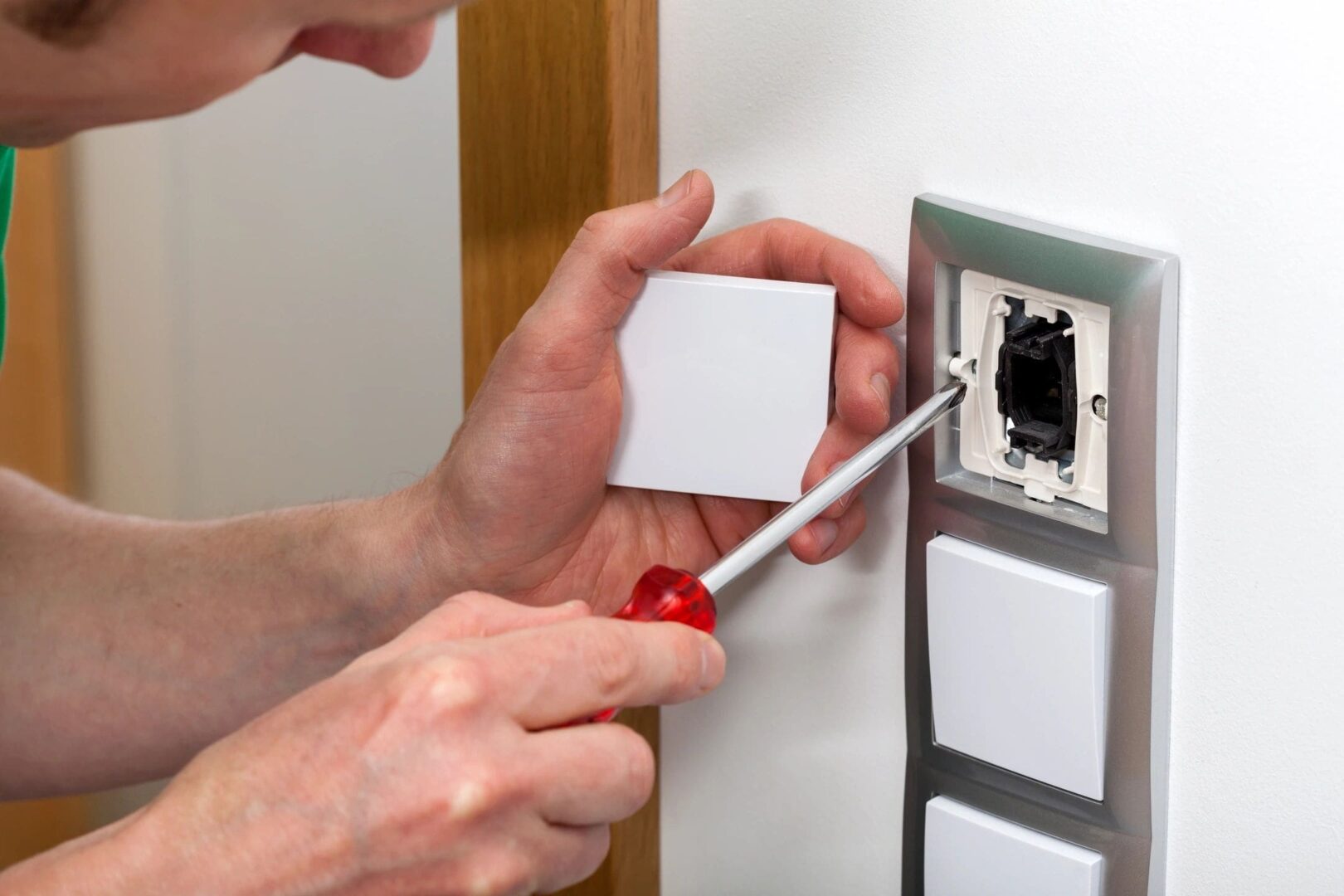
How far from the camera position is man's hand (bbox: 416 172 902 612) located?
0.44m

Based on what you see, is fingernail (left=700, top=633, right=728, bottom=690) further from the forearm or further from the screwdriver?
the forearm

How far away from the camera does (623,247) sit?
1.45 ft

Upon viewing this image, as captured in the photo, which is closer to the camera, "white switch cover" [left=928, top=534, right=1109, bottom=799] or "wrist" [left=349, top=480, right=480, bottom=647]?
"white switch cover" [left=928, top=534, right=1109, bottom=799]

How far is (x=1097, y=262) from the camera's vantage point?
1.20 ft

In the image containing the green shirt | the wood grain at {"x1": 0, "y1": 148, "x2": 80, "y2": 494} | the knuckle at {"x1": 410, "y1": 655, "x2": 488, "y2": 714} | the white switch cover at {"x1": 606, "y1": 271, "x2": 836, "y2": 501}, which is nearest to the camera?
the knuckle at {"x1": 410, "y1": 655, "x2": 488, "y2": 714}

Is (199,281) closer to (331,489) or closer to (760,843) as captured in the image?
(331,489)

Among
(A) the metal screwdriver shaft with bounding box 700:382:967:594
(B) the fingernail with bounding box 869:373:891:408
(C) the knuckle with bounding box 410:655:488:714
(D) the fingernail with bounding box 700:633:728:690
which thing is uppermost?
(B) the fingernail with bounding box 869:373:891:408

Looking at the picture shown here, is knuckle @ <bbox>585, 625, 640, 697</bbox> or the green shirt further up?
the green shirt

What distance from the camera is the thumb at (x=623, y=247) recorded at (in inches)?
17.4

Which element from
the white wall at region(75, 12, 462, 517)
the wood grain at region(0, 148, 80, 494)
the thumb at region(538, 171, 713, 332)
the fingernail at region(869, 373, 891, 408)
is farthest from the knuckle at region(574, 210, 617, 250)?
the wood grain at region(0, 148, 80, 494)

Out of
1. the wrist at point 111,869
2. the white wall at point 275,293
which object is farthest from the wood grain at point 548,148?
the white wall at point 275,293

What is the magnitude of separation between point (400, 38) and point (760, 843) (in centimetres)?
35

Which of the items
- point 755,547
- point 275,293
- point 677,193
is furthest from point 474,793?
point 275,293

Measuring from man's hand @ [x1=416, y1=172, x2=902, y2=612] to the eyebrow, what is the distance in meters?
0.17
